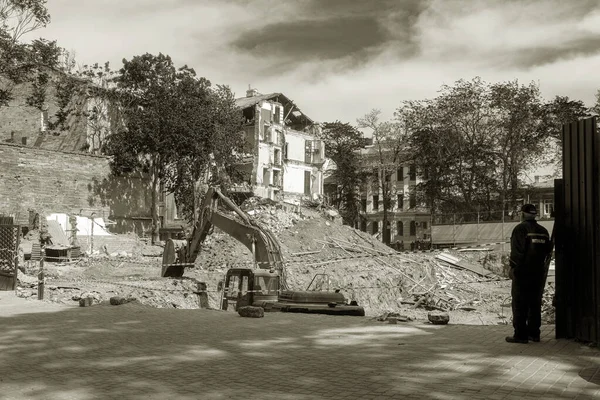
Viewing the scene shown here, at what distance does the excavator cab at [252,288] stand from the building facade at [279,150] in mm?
42433

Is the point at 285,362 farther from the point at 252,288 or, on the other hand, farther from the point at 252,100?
the point at 252,100

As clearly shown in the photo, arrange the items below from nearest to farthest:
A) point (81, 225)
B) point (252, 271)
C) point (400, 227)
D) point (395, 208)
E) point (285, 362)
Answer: point (285, 362) → point (252, 271) → point (81, 225) → point (400, 227) → point (395, 208)

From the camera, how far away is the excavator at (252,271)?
14.5 metres

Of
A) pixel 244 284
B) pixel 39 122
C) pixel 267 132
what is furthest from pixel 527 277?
pixel 267 132

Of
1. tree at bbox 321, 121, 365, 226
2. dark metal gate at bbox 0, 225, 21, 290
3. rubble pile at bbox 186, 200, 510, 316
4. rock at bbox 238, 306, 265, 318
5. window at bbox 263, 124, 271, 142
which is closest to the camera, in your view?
rock at bbox 238, 306, 265, 318

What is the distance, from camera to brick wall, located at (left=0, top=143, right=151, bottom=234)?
40812 mm

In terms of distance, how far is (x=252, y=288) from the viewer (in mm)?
16234

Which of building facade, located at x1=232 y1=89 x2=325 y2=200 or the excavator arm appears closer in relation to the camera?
the excavator arm

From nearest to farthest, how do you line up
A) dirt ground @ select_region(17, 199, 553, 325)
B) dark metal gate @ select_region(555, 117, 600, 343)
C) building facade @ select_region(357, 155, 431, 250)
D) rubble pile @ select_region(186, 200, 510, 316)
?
dark metal gate @ select_region(555, 117, 600, 343)
dirt ground @ select_region(17, 199, 553, 325)
rubble pile @ select_region(186, 200, 510, 316)
building facade @ select_region(357, 155, 431, 250)

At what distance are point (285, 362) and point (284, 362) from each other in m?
0.01

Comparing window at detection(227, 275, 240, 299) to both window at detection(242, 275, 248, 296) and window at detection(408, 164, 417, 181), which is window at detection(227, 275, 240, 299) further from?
window at detection(408, 164, 417, 181)

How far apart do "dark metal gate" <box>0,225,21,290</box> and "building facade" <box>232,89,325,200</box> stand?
40628 mm

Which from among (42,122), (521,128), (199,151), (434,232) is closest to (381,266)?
(434,232)

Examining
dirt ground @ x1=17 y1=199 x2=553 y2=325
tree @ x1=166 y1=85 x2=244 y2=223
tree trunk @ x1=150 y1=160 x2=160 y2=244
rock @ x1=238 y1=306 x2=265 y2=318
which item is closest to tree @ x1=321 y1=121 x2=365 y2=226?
tree @ x1=166 y1=85 x2=244 y2=223
